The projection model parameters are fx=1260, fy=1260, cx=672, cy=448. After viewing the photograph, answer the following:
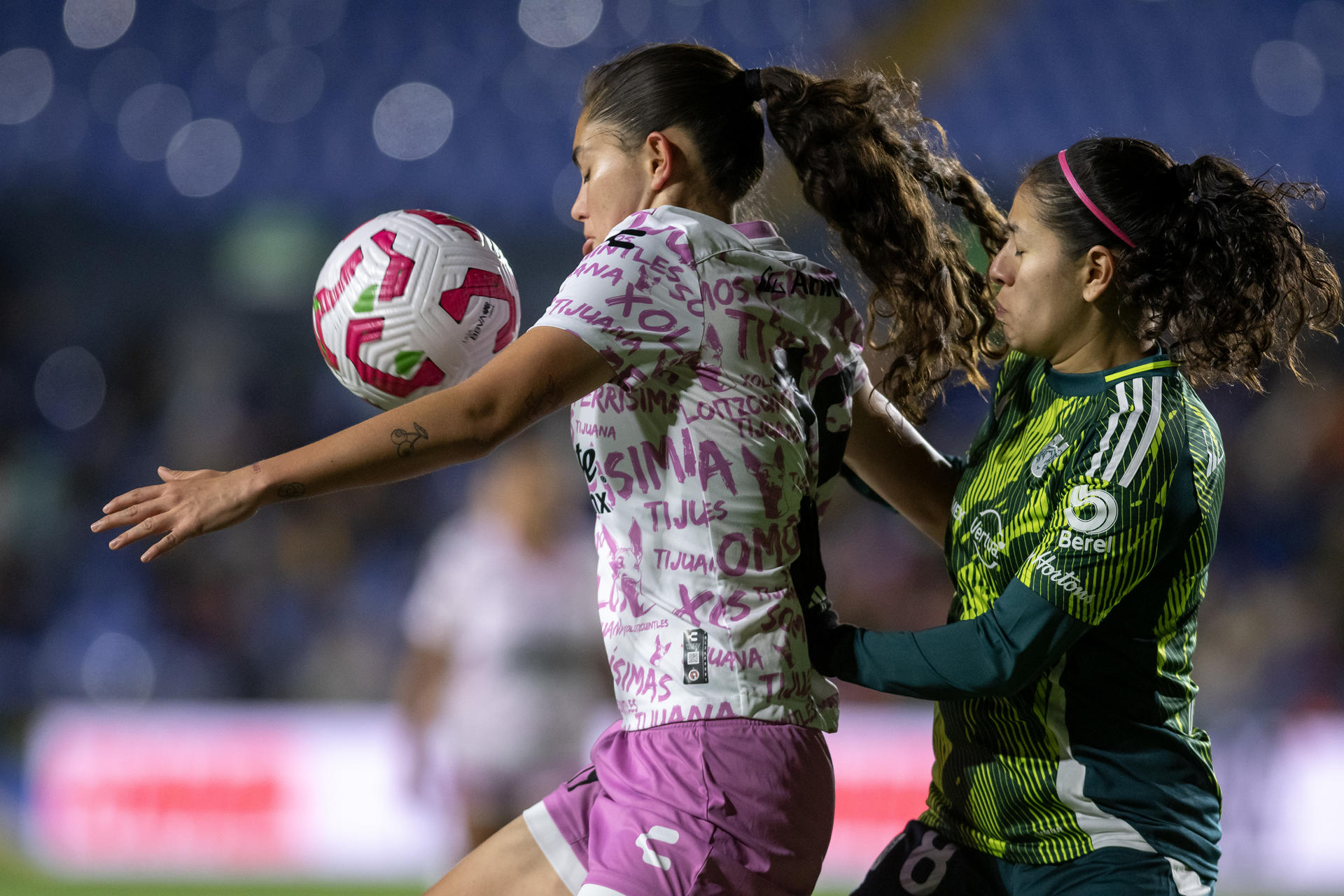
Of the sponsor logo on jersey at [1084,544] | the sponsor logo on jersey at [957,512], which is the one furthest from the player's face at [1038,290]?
the sponsor logo on jersey at [1084,544]

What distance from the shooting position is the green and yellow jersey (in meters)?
2.00

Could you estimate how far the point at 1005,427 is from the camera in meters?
2.38

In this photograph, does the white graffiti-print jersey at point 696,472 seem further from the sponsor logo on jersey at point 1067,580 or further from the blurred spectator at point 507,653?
the blurred spectator at point 507,653

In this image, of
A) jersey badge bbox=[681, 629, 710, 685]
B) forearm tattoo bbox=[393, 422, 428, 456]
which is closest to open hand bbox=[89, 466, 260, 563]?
forearm tattoo bbox=[393, 422, 428, 456]

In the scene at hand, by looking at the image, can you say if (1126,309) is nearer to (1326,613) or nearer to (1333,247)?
(1326,613)

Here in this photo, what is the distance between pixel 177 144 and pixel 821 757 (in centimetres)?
977

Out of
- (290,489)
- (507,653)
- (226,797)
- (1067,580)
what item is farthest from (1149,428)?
(226,797)

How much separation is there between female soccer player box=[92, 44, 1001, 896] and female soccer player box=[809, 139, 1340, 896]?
9.3 inches

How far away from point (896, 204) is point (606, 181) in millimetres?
527

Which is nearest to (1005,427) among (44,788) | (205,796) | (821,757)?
(821,757)

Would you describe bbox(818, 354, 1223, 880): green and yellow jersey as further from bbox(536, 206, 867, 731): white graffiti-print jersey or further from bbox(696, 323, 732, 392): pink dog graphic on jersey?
bbox(696, 323, 732, 392): pink dog graphic on jersey

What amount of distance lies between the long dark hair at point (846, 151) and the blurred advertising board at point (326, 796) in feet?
13.5

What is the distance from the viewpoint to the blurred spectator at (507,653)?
4.81 m

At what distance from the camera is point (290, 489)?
1620mm
